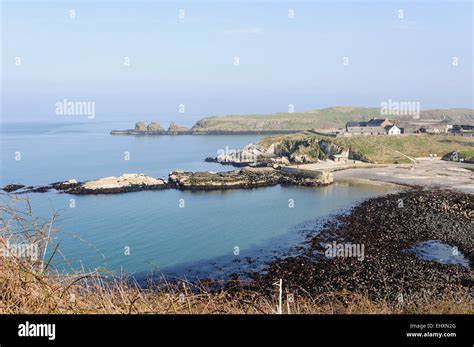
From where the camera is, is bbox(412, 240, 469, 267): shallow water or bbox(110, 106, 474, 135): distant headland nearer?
bbox(412, 240, 469, 267): shallow water

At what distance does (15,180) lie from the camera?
4422 centimetres

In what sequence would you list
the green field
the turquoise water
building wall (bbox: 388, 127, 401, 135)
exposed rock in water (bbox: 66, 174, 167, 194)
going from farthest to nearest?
building wall (bbox: 388, 127, 401, 135) → the green field → exposed rock in water (bbox: 66, 174, 167, 194) → the turquoise water

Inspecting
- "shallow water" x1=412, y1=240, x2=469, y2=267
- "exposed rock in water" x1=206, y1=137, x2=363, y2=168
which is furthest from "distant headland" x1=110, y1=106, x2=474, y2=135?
"shallow water" x1=412, y1=240, x2=469, y2=267

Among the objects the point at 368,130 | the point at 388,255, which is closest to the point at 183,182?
the point at 388,255

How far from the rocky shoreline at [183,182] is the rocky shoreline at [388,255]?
12.7m

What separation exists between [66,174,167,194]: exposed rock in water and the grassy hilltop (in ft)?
314

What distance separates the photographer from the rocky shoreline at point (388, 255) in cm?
1612

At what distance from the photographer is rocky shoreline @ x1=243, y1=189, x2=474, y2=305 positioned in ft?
52.9

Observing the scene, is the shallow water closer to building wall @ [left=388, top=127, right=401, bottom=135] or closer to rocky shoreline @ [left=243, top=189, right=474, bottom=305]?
rocky shoreline @ [left=243, top=189, right=474, bottom=305]

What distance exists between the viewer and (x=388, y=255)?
66.1 ft

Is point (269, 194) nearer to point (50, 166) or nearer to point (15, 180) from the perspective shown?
point (15, 180)

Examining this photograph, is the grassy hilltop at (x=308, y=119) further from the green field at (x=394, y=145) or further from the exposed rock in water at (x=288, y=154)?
the exposed rock in water at (x=288, y=154)
